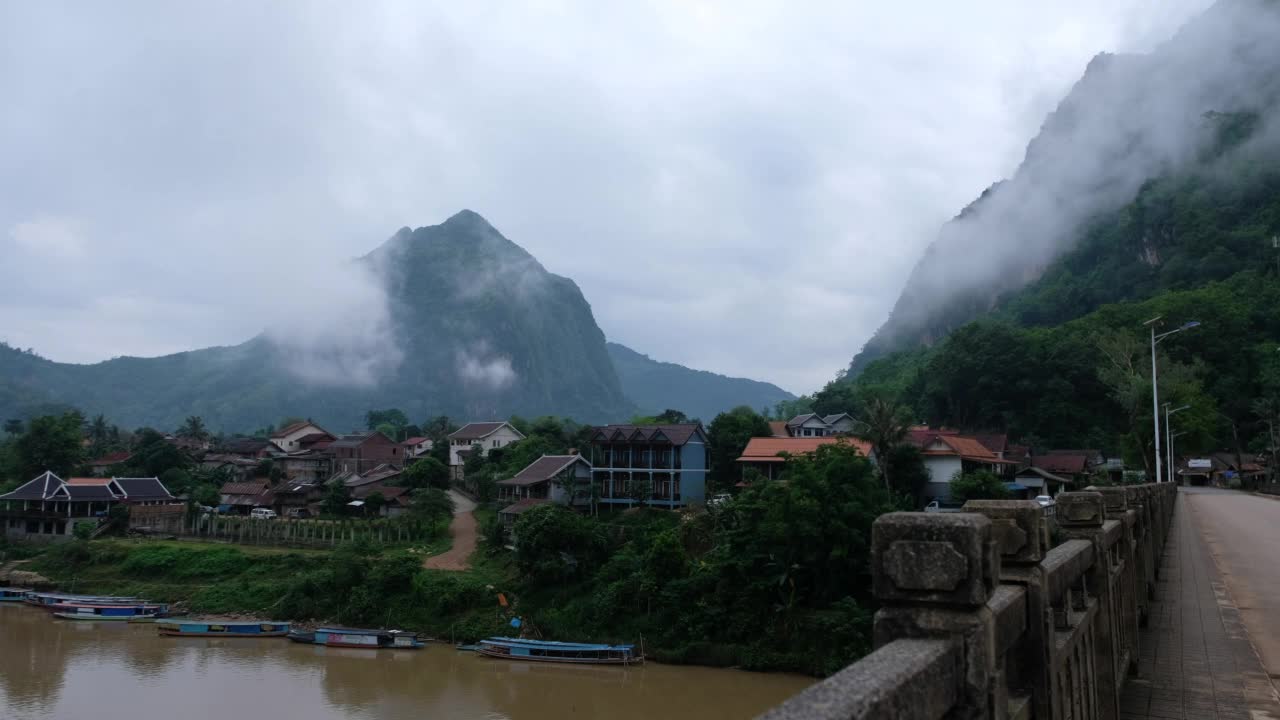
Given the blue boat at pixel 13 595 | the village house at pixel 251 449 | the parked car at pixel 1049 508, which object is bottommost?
the blue boat at pixel 13 595

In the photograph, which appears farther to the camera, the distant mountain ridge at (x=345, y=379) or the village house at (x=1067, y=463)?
the distant mountain ridge at (x=345, y=379)

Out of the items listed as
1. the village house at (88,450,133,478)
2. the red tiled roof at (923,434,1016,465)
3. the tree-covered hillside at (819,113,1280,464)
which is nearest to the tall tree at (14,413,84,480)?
the village house at (88,450,133,478)

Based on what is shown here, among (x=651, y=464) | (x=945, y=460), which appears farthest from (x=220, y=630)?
(x=945, y=460)

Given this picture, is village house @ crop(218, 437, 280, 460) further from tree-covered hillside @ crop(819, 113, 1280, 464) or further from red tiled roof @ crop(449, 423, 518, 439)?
tree-covered hillside @ crop(819, 113, 1280, 464)

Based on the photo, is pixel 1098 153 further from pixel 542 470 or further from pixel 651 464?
pixel 542 470

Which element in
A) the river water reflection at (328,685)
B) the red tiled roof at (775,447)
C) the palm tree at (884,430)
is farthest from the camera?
the red tiled roof at (775,447)

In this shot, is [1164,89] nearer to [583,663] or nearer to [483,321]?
[583,663]

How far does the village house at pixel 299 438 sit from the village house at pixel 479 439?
58.3ft

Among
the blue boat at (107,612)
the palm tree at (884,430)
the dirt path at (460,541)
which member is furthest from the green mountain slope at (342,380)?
the palm tree at (884,430)

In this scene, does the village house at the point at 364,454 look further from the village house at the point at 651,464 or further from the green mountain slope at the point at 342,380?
the green mountain slope at the point at 342,380

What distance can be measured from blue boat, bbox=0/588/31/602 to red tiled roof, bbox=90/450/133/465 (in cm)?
2224

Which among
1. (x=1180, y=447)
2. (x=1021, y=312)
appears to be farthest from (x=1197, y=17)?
(x=1180, y=447)

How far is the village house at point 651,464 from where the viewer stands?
4291 cm

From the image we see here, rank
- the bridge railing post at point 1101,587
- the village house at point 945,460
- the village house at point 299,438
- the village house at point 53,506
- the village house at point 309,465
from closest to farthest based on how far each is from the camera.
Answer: the bridge railing post at point 1101,587
the village house at point 945,460
the village house at point 53,506
the village house at point 309,465
the village house at point 299,438
